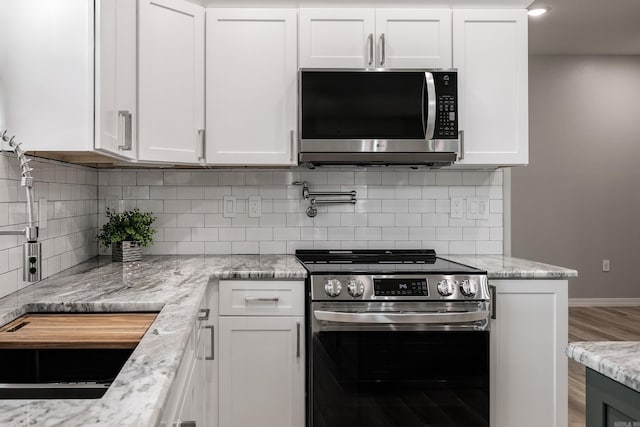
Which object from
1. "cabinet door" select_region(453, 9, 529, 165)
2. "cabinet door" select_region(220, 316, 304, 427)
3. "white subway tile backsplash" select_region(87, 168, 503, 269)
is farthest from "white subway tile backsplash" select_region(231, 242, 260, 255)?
"cabinet door" select_region(453, 9, 529, 165)

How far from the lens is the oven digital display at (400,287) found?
216cm

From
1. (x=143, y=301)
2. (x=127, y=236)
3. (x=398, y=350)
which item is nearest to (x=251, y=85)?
(x=127, y=236)

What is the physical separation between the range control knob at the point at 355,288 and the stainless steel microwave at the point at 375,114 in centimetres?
68

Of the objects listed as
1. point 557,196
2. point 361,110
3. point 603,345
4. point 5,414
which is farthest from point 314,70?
point 557,196

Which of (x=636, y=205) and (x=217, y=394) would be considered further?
(x=636, y=205)

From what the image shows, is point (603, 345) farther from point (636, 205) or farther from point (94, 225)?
point (636, 205)

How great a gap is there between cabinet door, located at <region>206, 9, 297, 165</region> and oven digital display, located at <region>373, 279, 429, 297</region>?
81 cm

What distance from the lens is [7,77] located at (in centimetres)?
165

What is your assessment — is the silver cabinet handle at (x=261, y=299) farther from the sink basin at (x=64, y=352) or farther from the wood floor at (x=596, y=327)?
the wood floor at (x=596, y=327)

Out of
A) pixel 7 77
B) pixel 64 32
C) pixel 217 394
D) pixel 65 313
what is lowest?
pixel 217 394

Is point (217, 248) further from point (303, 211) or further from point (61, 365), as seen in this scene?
point (61, 365)

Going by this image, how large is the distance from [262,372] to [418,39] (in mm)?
1803

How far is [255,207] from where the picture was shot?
114 inches

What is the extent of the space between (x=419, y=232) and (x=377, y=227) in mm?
245
